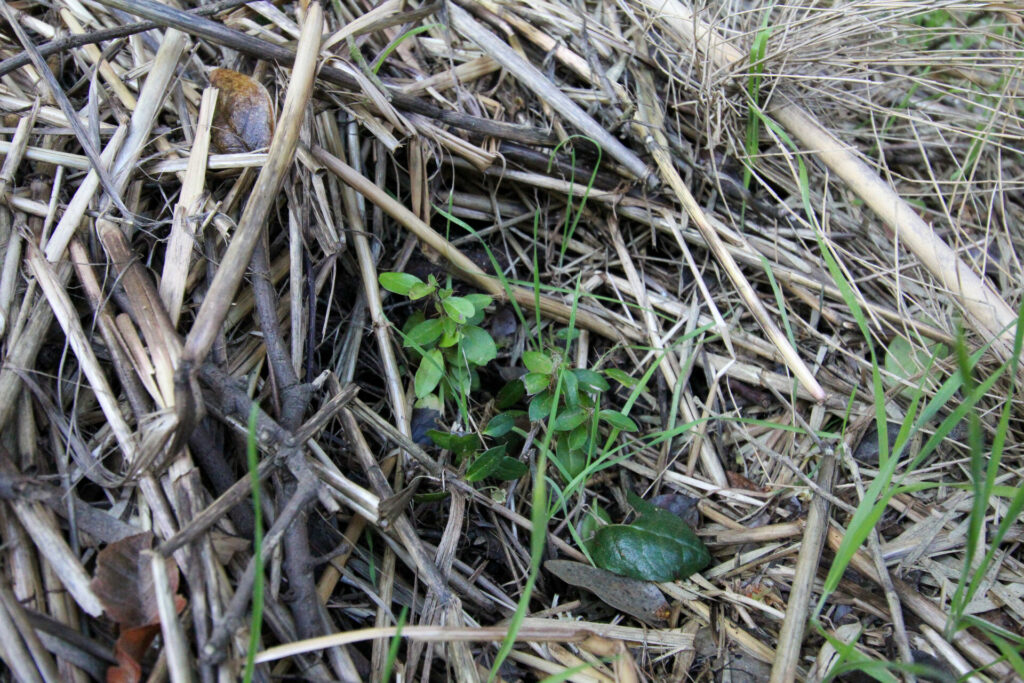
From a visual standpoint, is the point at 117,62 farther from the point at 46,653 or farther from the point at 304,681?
the point at 304,681

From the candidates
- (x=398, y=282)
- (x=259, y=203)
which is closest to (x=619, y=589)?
(x=398, y=282)

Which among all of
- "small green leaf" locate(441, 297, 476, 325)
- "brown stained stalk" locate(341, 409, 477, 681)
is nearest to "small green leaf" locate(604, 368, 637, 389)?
"small green leaf" locate(441, 297, 476, 325)

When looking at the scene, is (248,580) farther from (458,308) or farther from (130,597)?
(458,308)

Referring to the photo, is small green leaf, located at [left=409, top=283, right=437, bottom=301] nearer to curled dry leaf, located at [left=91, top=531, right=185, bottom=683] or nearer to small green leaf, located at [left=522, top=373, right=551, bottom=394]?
small green leaf, located at [left=522, top=373, right=551, bottom=394]

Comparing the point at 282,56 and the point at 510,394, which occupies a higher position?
the point at 282,56

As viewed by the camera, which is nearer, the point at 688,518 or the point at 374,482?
the point at 374,482

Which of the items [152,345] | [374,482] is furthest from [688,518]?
[152,345]
